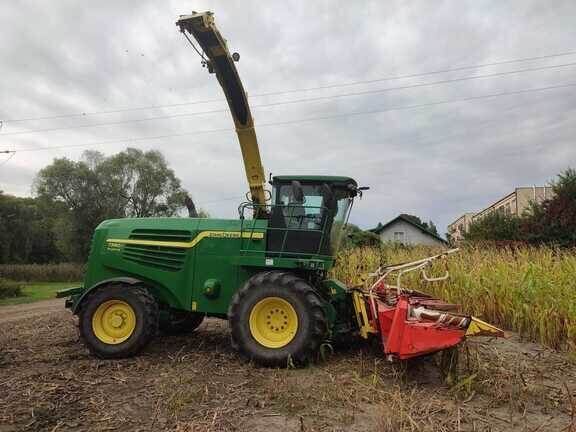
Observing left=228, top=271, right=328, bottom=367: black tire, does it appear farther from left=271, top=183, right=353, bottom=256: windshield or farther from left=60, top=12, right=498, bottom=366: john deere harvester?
left=271, top=183, right=353, bottom=256: windshield

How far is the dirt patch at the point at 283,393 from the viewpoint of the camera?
3973 millimetres

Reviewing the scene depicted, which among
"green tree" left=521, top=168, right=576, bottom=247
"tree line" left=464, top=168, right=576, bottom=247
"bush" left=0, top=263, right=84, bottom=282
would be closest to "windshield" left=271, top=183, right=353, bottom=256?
"tree line" left=464, top=168, right=576, bottom=247

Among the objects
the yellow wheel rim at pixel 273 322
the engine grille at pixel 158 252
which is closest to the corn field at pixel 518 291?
the yellow wheel rim at pixel 273 322

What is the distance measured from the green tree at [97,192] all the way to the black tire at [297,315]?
42.8 m

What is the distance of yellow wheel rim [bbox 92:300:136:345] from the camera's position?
6391mm

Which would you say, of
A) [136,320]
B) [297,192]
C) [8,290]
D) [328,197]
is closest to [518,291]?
[328,197]

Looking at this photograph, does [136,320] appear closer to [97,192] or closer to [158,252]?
[158,252]

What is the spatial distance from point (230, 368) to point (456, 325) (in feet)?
8.46

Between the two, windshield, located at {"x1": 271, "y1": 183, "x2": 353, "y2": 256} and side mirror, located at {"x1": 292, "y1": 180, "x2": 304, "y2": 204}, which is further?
windshield, located at {"x1": 271, "y1": 183, "x2": 353, "y2": 256}

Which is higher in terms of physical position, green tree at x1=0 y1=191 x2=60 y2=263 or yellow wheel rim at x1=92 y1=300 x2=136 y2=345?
green tree at x1=0 y1=191 x2=60 y2=263

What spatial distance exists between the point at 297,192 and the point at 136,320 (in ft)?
8.44

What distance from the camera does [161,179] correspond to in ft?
167

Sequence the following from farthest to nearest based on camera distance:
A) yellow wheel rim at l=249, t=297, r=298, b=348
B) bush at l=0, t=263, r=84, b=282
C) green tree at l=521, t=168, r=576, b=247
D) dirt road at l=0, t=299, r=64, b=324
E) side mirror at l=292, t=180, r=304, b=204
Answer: bush at l=0, t=263, r=84, b=282 < green tree at l=521, t=168, r=576, b=247 < dirt road at l=0, t=299, r=64, b=324 < side mirror at l=292, t=180, r=304, b=204 < yellow wheel rim at l=249, t=297, r=298, b=348

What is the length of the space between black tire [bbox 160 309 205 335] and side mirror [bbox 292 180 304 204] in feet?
8.35
